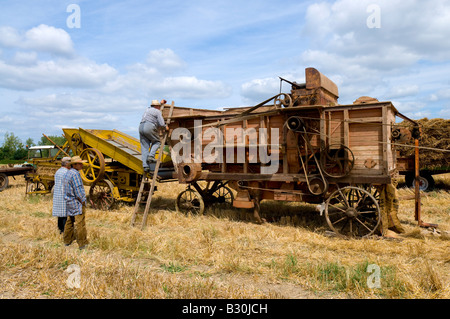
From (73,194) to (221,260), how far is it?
10.4ft

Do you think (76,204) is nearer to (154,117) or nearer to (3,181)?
(154,117)

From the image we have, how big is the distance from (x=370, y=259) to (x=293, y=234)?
6.21 feet

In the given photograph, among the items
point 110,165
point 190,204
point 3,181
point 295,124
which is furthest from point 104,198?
point 3,181

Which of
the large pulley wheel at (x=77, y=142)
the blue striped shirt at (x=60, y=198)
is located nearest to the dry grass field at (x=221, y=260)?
the blue striped shirt at (x=60, y=198)

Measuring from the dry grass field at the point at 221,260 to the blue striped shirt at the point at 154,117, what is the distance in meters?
2.46

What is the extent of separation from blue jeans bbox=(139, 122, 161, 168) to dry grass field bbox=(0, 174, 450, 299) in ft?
5.33

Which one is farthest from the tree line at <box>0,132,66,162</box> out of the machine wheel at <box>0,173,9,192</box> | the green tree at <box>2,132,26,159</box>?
Result: the machine wheel at <box>0,173,9,192</box>

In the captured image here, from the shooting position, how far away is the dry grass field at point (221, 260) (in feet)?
14.3

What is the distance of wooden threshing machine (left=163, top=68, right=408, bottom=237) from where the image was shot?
700cm

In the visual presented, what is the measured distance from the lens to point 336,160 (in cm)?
716

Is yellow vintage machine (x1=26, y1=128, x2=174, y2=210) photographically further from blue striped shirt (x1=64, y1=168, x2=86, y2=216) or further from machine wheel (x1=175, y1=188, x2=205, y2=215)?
blue striped shirt (x1=64, y1=168, x2=86, y2=216)

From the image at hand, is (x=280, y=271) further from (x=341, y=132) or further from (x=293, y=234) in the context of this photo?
(x=341, y=132)

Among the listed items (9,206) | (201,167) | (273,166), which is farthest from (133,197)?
(273,166)

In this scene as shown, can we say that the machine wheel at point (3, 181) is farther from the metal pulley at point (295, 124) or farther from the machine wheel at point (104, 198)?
the metal pulley at point (295, 124)
